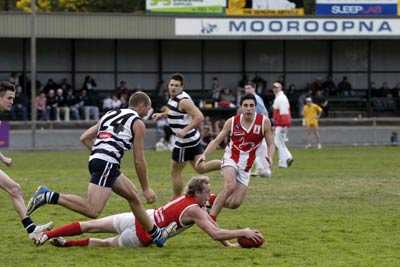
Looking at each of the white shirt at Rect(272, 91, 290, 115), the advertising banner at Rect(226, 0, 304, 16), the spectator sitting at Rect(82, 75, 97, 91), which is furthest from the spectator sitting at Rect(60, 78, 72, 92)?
the white shirt at Rect(272, 91, 290, 115)

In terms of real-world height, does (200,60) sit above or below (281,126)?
above

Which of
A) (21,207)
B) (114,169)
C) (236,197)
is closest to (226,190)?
(236,197)

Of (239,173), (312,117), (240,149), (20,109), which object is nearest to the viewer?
(239,173)

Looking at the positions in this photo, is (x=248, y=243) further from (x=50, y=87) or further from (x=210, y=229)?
(x=50, y=87)

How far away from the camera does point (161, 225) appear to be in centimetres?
1219

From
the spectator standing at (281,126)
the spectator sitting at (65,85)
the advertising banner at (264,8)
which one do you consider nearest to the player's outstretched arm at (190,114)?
the spectator standing at (281,126)

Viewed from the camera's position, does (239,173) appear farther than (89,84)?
No

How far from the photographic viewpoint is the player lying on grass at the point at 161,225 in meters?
12.0

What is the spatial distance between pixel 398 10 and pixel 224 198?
33888 mm

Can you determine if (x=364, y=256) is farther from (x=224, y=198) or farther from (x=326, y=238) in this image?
(x=224, y=198)

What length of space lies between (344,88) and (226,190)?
3290 cm

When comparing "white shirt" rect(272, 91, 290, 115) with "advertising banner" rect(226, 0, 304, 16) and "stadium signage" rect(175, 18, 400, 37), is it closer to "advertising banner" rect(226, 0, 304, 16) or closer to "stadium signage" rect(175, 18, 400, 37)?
"stadium signage" rect(175, 18, 400, 37)

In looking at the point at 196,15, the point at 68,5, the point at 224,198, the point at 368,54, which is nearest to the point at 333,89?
the point at 368,54

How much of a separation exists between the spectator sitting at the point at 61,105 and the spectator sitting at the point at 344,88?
39.7ft
